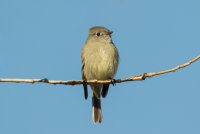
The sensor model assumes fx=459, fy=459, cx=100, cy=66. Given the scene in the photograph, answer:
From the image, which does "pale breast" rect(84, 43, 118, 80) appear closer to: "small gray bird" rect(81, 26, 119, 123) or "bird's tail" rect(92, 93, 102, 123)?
"small gray bird" rect(81, 26, 119, 123)

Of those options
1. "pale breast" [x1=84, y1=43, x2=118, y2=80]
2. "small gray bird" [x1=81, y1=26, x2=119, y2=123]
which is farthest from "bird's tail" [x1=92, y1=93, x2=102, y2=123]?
"pale breast" [x1=84, y1=43, x2=118, y2=80]

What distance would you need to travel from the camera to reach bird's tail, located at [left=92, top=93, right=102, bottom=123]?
27.0 ft

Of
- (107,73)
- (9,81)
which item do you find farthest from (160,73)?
(107,73)

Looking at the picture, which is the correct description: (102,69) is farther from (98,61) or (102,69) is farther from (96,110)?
(96,110)

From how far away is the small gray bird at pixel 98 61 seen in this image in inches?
316

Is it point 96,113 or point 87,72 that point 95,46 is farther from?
point 96,113

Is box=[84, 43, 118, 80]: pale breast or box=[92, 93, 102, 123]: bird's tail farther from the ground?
box=[84, 43, 118, 80]: pale breast

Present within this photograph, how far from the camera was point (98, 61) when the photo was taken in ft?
26.6

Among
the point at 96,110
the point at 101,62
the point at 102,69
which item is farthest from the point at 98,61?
the point at 96,110

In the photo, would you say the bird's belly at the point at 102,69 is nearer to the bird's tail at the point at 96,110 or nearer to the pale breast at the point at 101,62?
the pale breast at the point at 101,62

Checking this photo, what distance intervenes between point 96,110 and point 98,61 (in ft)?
3.29

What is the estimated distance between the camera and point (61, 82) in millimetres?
4414

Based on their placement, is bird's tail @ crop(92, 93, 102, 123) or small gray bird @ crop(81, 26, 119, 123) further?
bird's tail @ crop(92, 93, 102, 123)

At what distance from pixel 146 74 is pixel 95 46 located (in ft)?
13.1
